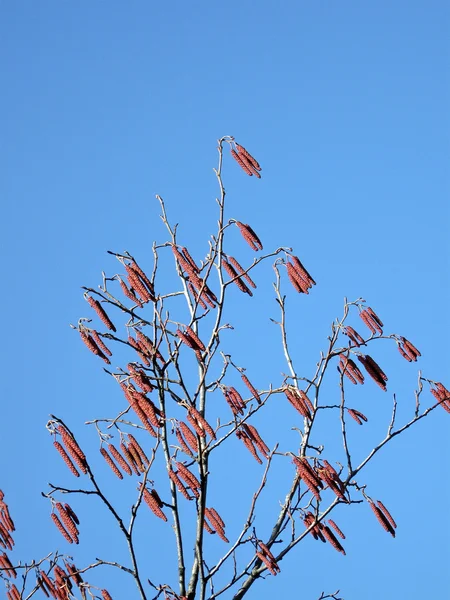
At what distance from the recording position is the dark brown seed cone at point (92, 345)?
4.34 m

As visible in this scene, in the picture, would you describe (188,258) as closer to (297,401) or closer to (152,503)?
(297,401)

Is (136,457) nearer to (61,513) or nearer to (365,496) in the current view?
(61,513)

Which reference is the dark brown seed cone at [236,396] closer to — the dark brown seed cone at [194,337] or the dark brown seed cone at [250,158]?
the dark brown seed cone at [194,337]

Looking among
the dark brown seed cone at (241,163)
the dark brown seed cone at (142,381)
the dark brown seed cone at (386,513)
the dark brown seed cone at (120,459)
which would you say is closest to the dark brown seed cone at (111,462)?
the dark brown seed cone at (120,459)

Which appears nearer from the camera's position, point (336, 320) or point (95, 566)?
point (95, 566)

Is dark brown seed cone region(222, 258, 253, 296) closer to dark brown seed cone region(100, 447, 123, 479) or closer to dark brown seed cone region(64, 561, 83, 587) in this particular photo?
dark brown seed cone region(100, 447, 123, 479)

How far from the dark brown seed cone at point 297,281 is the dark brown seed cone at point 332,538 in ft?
4.19

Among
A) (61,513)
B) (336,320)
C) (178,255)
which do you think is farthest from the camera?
(336,320)

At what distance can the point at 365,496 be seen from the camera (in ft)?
15.6

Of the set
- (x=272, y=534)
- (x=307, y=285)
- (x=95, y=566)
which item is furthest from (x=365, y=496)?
(x=95, y=566)

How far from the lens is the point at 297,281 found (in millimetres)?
4746

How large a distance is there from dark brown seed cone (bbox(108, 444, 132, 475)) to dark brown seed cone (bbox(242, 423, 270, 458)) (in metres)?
0.65

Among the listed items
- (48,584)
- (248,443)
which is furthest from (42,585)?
(248,443)

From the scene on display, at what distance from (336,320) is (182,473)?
4.79ft
